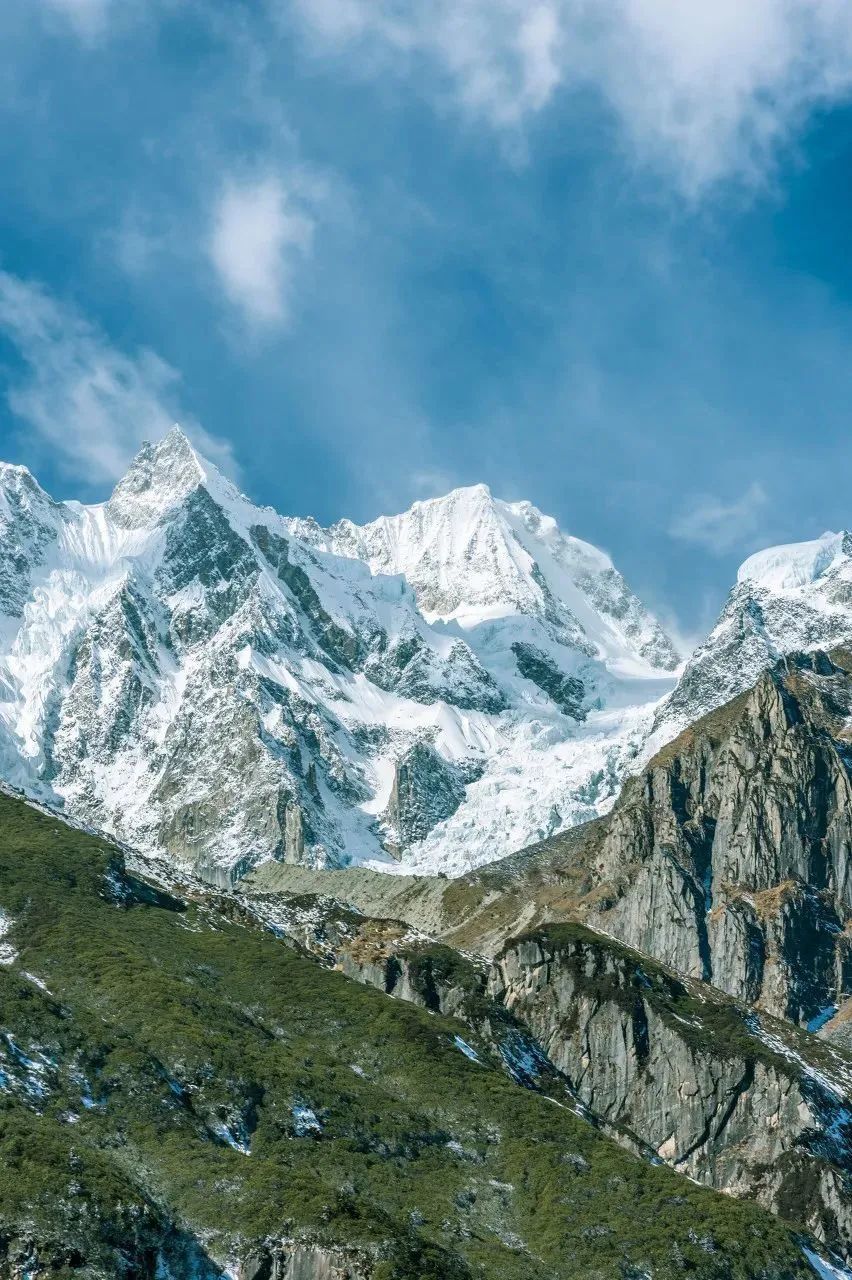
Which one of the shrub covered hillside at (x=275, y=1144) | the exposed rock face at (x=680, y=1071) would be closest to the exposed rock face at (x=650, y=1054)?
the exposed rock face at (x=680, y=1071)

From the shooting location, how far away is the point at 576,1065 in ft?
550

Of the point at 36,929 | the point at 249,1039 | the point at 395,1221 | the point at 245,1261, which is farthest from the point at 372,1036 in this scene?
the point at 245,1261

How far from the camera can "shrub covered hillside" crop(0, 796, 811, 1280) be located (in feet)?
282

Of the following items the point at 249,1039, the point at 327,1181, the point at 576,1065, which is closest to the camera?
the point at 327,1181

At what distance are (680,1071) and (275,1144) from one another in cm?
6886


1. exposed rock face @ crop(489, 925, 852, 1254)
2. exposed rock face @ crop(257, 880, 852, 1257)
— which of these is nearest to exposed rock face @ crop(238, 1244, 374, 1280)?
exposed rock face @ crop(257, 880, 852, 1257)

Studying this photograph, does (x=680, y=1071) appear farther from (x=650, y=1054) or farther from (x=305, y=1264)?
(x=305, y=1264)

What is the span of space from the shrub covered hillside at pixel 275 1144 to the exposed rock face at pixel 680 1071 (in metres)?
23.2

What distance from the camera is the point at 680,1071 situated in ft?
537

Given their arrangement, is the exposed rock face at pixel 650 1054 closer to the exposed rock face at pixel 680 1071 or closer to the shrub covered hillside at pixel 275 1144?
the exposed rock face at pixel 680 1071

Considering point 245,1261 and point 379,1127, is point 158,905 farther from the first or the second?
point 245,1261

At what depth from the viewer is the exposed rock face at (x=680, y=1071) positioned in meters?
153

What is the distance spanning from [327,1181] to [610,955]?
78795mm

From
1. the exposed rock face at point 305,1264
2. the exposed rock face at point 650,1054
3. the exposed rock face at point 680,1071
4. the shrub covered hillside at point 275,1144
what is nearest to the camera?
the exposed rock face at point 305,1264
